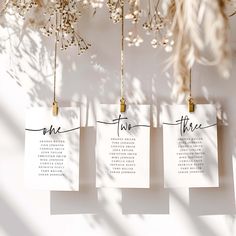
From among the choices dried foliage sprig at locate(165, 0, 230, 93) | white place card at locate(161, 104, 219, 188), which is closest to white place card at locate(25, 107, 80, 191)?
A: white place card at locate(161, 104, 219, 188)

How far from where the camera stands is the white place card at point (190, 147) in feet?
5.24

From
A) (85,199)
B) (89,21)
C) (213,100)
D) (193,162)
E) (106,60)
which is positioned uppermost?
(89,21)

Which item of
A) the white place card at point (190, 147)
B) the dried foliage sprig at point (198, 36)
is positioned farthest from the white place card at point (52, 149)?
the dried foliage sprig at point (198, 36)

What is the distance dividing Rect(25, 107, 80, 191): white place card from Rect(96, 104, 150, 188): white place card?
100 millimetres

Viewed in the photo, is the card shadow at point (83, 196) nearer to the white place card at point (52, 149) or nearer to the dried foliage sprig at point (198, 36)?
the white place card at point (52, 149)

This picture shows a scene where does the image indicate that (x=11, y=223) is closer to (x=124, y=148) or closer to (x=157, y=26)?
(x=124, y=148)

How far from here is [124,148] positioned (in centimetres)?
161

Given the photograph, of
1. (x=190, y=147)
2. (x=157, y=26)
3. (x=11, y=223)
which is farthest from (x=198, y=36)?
(x=11, y=223)

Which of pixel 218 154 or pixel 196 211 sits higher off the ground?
pixel 218 154

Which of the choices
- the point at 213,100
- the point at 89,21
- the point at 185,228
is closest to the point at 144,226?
the point at 185,228

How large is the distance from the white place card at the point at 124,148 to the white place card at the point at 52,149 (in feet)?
0.33

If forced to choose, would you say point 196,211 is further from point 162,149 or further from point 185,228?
point 162,149

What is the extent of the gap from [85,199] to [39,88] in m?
0.50

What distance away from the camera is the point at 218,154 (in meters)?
1.64
